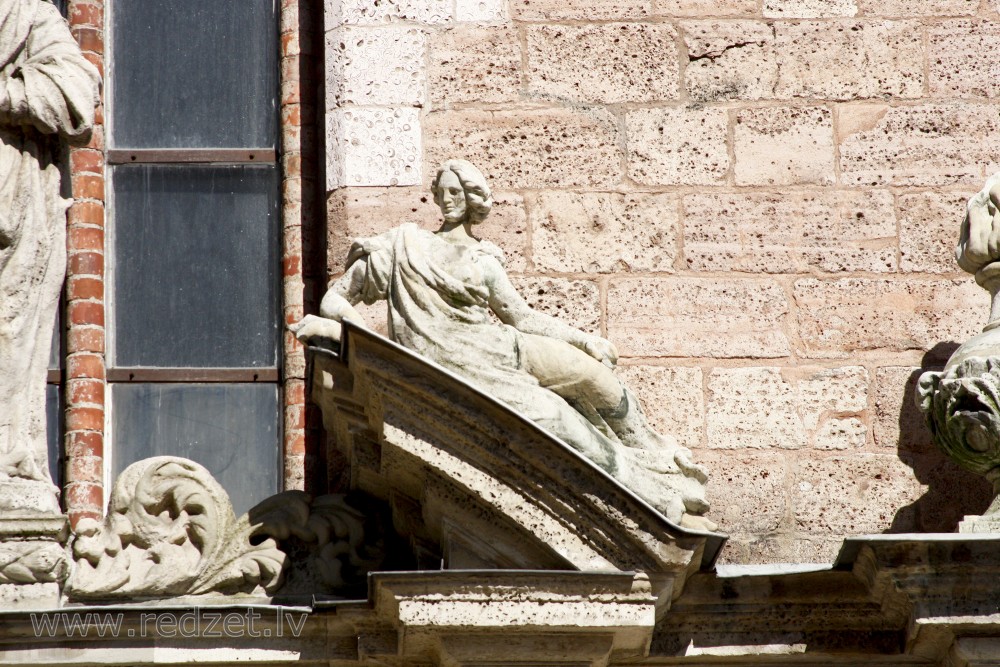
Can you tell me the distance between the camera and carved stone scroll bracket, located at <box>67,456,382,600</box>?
6895mm

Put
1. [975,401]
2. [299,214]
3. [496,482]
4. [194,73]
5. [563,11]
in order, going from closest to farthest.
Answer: [496,482] → [975,401] → [563,11] → [299,214] → [194,73]

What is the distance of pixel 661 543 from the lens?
6574mm

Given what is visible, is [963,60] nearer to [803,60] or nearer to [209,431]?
[803,60]

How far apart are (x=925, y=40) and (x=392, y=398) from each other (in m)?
2.11

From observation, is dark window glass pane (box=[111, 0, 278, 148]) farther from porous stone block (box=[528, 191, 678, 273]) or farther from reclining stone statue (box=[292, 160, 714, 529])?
reclining stone statue (box=[292, 160, 714, 529])

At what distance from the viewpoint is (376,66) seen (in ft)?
25.2

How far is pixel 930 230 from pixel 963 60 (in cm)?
53

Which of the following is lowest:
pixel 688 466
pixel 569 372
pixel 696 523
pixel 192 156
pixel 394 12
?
pixel 696 523

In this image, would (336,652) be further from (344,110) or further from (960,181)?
(960,181)

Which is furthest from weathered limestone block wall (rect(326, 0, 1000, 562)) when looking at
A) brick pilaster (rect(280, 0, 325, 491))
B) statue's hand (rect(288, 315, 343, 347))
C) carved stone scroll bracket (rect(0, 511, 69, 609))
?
carved stone scroll bracket (rect(0, 511, 69, 609))

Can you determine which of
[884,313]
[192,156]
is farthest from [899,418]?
[192,156]

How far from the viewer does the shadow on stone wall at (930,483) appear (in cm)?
736

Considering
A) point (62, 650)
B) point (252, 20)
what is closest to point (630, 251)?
point (252, 20)

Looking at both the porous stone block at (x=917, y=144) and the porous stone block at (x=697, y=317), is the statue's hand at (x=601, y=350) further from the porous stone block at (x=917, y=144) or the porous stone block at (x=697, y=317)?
the porous stone block at (x=917, y=144)
